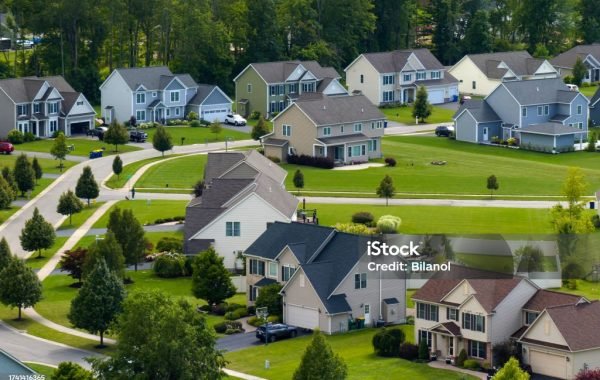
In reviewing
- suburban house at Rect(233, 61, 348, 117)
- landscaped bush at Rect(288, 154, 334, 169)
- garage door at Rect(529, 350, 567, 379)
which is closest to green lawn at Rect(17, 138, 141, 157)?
landscaped bush at Rect(288, 154, 334, 169)

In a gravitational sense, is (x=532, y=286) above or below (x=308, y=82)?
below

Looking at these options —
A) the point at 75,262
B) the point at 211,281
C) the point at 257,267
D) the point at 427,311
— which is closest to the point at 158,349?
the point at 427,311

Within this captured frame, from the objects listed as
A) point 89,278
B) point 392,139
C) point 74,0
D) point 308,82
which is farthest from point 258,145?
point 89,278

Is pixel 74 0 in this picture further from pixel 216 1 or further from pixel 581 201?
pixel 581 201

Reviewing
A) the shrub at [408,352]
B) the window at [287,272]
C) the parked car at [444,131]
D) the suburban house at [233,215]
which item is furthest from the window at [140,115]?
the shrub at [408,352]

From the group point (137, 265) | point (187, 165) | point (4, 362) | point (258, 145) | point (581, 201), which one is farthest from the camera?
point (258, 145)
